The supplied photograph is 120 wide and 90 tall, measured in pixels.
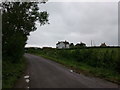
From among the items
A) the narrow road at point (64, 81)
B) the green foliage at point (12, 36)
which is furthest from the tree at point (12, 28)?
the narrow road at point (64, 81)

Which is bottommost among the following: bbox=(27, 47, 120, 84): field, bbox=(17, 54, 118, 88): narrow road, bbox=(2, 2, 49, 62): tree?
bbox=(17, 54, 118, 88): narrow road

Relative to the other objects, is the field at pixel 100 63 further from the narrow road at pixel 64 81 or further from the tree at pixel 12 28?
the tree at pixel 12 28

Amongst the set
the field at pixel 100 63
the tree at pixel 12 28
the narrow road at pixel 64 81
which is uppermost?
the tree at pixel 12 28

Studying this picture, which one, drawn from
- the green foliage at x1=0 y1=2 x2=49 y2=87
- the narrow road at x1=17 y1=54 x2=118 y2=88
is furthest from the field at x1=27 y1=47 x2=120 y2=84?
the green foliage at x1=0 y1=2 x2=49 y2=87

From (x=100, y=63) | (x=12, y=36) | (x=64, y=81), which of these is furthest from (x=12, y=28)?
(x=64, y=81)

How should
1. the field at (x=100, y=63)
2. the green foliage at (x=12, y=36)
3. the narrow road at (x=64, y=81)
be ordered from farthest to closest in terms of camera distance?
1. the green foliage at (x=12, y=36)
2. the field at (x=100, y=63)
3. the narrow road at (x=64, y=81)

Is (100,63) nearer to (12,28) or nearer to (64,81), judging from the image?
(12,28)

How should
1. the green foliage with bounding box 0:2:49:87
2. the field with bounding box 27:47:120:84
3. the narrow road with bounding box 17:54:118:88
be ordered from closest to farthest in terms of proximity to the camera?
the narrow road with bounding box 17:54:118:88 < the field with bounding box 27:47:120:84 < the green foliage with bounding box 0:2:49:87

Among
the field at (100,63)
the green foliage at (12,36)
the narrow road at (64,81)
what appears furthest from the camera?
the green foliage at (12,36)

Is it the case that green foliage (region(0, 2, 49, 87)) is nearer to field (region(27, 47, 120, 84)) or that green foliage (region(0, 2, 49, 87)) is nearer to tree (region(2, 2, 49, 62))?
tree (region(2, 2, 49, 62))

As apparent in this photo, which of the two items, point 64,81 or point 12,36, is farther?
point 12,36

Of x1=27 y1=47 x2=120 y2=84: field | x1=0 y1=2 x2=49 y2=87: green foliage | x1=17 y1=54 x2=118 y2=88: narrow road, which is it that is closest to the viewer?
x1=17 y1=54 x2=118 y2=88: narrow road

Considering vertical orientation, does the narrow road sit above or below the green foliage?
below

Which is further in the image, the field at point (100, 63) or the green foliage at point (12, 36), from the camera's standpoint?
the green foliage at point (12, 36)
